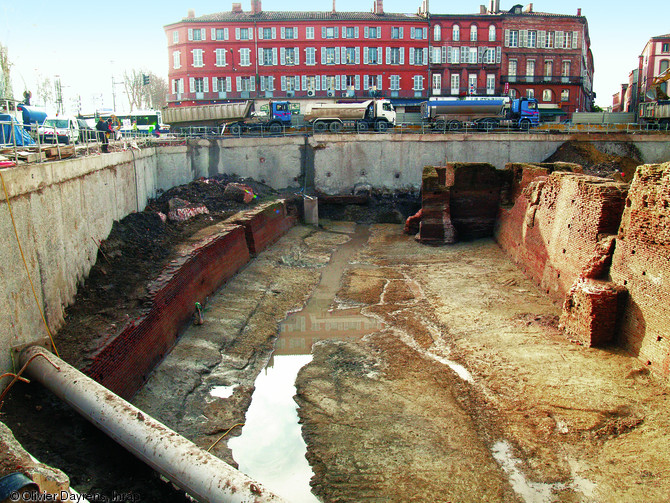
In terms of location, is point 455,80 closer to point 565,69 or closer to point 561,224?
point 565,69

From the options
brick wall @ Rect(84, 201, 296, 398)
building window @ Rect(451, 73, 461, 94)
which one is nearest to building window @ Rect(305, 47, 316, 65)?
building window @ Rect(451, 73, 461, 94)

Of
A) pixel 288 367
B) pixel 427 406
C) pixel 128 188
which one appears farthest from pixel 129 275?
pixel 427 406

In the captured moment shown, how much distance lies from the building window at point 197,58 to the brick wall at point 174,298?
2700 cm

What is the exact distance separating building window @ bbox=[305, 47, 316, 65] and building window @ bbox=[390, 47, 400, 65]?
615 centimetres

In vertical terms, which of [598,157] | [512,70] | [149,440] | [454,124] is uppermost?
[512,70]

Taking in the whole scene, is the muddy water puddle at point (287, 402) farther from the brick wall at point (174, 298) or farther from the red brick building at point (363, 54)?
the red brick building at point (363, 54)

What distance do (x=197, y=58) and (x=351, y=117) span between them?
18561 millimetres

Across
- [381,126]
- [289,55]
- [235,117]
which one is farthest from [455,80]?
[235,117]

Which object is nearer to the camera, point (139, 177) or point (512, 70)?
point (139, 177)

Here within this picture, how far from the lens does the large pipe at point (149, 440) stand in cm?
604

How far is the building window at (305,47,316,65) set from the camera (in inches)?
1695

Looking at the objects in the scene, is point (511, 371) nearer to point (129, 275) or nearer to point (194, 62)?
point (129, 275)

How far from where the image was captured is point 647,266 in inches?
403

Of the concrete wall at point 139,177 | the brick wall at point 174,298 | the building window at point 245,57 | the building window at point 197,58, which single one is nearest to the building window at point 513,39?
the concrete wall at point 139,177
